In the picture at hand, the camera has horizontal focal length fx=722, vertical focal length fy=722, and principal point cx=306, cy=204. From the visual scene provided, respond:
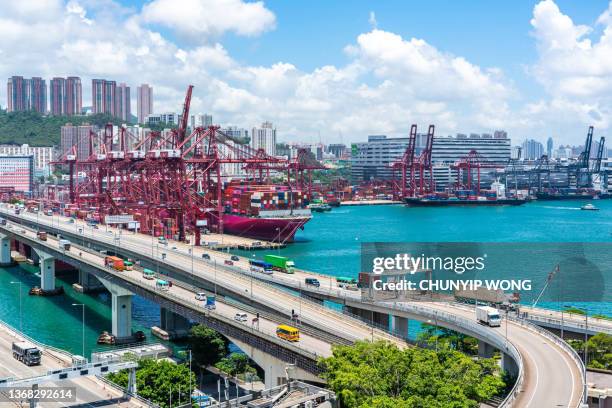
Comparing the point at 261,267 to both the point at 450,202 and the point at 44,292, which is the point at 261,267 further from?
the point at 450,202

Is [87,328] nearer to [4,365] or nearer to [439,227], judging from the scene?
[4,365]

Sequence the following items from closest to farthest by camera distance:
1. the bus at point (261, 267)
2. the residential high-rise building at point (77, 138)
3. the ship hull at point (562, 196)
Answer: the bus at point (261, 267) < the ship hull at point (562, 196) < the residential high-rise building at point (77, 138)

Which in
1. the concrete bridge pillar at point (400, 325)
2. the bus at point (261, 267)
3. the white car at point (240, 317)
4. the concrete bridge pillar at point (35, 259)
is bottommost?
the concrete bridge pillar at point (35, 259)

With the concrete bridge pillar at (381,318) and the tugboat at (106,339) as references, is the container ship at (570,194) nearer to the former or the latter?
the concrete bridge pillar at (381,318)

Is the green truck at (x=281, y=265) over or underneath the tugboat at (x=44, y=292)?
over

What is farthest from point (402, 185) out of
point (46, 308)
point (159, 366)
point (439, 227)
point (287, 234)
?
point (159, 366)

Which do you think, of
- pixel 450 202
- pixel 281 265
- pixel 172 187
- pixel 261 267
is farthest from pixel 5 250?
pixel 450 202

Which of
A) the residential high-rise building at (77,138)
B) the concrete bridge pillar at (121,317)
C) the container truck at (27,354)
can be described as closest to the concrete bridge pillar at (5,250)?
the concrete bridge pillar at (121,317)
